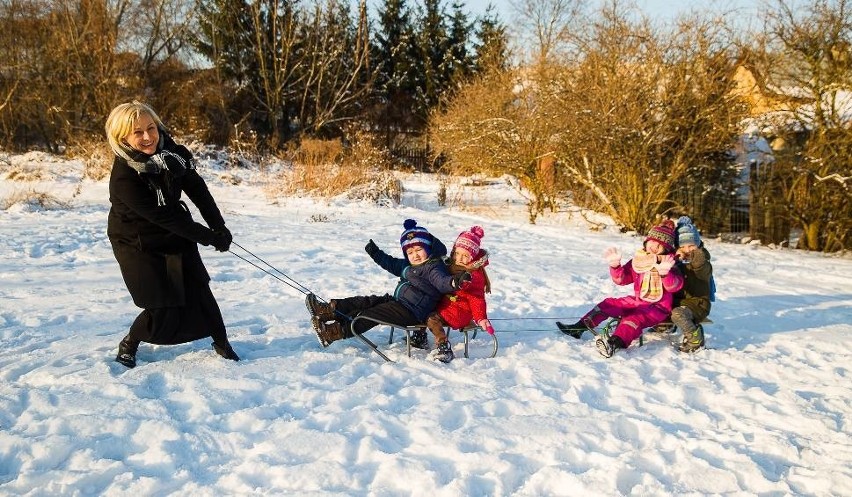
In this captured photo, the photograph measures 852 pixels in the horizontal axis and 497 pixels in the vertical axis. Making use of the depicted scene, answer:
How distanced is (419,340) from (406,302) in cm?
36

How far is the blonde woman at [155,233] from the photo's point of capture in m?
3.13

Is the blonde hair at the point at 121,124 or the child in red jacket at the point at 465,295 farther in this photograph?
the child in red jacket at the point at 465,295

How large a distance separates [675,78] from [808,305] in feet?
19.4

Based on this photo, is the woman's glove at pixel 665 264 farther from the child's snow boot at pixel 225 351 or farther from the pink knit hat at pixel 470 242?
the child's snow boot at pixel 225 351

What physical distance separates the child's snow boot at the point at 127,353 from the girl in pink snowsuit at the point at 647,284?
10.4 feet

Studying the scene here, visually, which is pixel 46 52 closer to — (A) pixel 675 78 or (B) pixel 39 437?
(A) pixel 675 78

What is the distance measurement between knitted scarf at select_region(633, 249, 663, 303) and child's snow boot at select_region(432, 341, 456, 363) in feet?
5.52

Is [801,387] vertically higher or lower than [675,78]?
lower

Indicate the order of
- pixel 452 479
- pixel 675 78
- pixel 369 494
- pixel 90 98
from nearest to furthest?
pixel 369 494
pixel 452 479
pixel 675 78
pixel 90 98

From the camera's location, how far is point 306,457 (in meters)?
2.54

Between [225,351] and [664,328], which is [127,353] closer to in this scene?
[225,351]

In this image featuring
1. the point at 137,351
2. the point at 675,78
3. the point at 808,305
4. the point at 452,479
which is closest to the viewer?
the point at 452,479

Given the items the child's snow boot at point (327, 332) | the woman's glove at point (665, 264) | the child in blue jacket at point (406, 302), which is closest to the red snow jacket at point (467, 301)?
the child in blue jacket at point (406, 302)

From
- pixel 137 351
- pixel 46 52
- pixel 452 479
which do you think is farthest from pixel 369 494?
pixel 46 52
